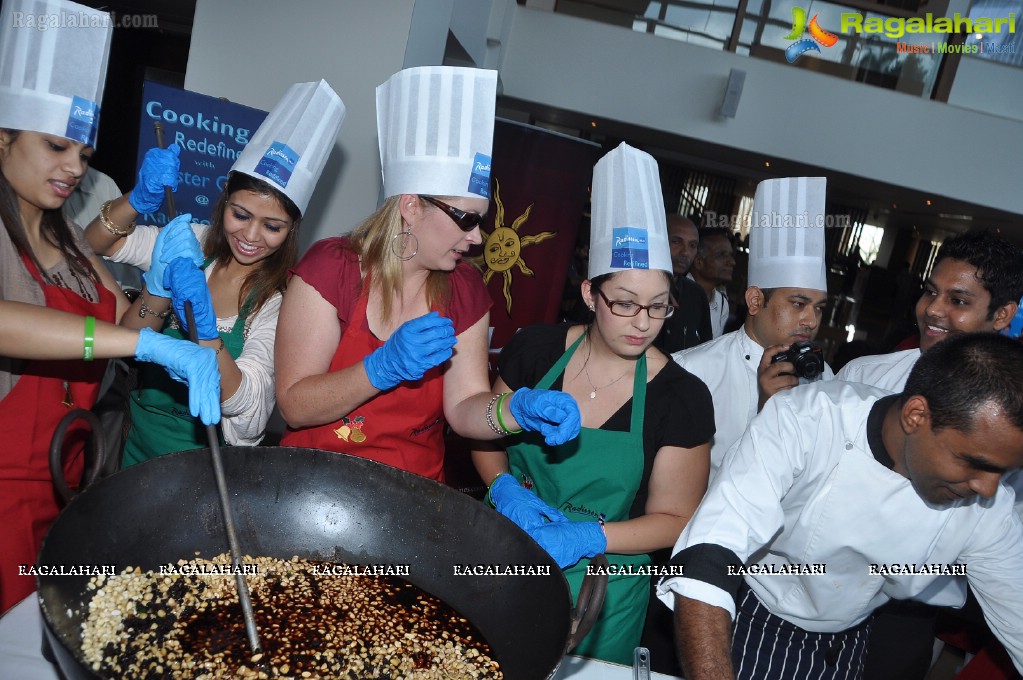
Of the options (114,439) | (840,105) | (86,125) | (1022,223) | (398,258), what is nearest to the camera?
(86,125)

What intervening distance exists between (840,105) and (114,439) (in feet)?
20.2

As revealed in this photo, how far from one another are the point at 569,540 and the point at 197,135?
6.62ft

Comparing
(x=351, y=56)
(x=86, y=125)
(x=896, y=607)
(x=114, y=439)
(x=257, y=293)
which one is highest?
(x=351, y=56)

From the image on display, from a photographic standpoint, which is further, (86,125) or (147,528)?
(86,125)

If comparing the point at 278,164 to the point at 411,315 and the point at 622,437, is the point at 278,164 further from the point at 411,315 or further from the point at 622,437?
the point at 622,437

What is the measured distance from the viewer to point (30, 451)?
142cm

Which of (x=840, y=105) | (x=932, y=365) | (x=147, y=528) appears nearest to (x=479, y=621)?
(x=147, y=528)

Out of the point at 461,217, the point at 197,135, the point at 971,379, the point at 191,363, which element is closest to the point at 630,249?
the point at 461,217

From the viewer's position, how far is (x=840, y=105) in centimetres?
623

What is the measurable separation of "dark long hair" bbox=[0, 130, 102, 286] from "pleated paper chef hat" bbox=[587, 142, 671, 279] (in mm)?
1184

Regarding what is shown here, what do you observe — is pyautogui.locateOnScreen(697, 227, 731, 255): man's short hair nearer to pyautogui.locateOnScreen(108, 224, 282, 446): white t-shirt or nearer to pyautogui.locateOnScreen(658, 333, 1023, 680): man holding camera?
pyautogui.locateOnScreen(658, 333, 1023, 680): man holding camera

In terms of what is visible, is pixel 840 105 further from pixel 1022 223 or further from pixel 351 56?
pixel 351 56

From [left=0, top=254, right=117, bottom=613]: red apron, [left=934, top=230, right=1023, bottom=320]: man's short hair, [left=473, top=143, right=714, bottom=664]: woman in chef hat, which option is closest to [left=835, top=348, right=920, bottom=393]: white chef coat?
[left=934, top=230, right=1023, bottom=320]: man's short hair

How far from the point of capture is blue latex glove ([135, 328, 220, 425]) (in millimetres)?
1341
